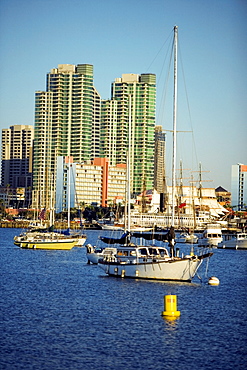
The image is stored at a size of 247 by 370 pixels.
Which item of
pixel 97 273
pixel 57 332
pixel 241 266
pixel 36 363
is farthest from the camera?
pixel 241 266

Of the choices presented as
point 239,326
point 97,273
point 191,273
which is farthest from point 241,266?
point 239,326

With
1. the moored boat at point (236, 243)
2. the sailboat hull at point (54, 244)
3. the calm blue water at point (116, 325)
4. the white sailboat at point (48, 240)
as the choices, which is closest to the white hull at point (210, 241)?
the moored boat at point (236, 243)

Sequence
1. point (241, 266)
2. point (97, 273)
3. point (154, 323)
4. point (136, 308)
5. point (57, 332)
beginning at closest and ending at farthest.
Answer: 1. point (57, 332)
2. point (154, 323)
3. point (136, 308)
4. point (97, 273)
5. point (241, 266)

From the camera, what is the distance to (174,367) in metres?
27.6

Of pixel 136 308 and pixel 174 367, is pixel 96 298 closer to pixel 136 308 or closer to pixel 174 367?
pixel 136 308

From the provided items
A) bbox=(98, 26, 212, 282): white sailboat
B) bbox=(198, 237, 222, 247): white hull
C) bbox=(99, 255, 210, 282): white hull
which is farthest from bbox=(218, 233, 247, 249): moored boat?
bbox=(99, 255, 210, 282): white hull

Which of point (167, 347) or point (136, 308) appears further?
point (136, 308)

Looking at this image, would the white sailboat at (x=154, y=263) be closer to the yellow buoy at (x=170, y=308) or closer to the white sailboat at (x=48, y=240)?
the yellow buoy at (x=170, y=308)

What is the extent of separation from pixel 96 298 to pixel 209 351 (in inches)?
615

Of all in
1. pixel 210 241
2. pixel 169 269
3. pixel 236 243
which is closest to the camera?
pixel 169 269

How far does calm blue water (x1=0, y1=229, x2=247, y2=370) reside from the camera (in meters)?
28.5

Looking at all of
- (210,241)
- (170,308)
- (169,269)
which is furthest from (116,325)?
(210,241)

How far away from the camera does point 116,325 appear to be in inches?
1403

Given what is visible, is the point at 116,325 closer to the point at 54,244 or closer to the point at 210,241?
the point at 54,244
